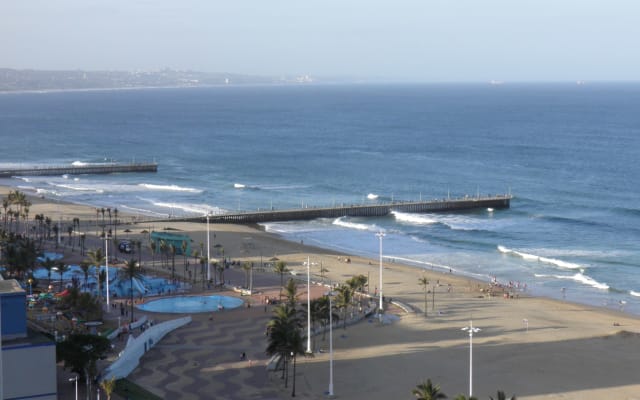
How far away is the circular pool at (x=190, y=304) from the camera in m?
56.8

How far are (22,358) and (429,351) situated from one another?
2289 cm

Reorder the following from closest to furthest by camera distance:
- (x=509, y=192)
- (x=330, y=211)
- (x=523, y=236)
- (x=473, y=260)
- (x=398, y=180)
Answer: (x=473, y=260), (x=523, y=236), (x=330, y=211), (x=509, y=192), (x=398, y=180)

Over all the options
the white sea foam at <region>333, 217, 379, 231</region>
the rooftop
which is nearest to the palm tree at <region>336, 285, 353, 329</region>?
the rooftop

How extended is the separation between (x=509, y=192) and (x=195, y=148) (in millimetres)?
75085

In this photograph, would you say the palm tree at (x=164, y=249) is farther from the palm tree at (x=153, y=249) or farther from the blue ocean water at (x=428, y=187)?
the blue ocean water at (x=428, y=187)

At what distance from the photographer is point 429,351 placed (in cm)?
4934

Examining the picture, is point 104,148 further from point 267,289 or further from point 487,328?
point 487,328

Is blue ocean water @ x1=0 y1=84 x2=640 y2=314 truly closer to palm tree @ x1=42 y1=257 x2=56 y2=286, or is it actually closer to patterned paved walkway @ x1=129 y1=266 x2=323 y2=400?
patterned paved walkway @ x1=129 y1=266 x2=323 y2=400

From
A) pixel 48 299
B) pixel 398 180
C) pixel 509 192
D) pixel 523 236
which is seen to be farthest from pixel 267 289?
pixel 398 180

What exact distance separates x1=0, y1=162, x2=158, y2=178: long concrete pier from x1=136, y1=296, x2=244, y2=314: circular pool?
3261 inches

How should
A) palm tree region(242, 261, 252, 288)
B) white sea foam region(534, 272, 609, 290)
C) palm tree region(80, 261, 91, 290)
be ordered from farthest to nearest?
white sea foam region(534, 272, 609, 290)
palm tree region(242, 261, 252, 288)
palm tree region(80, 261, 91, 290)

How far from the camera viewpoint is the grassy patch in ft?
129

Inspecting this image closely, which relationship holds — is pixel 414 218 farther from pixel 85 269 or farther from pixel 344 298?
pixel 85 269

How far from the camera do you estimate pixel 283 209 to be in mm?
102875
